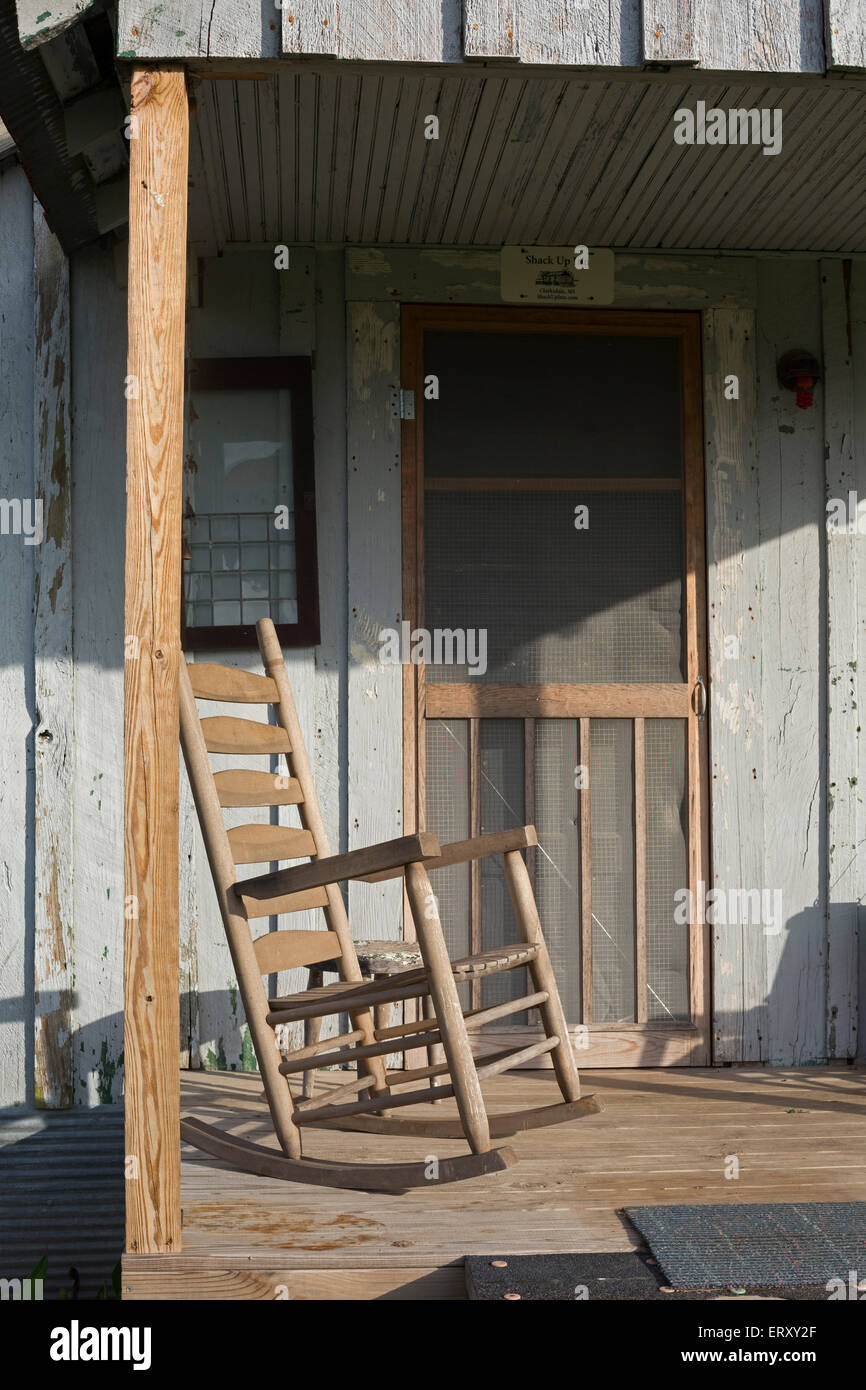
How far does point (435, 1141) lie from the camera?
2.69 m

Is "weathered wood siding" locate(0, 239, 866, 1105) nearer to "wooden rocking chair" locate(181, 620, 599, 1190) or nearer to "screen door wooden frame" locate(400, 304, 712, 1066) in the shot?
"screen door wooden frame" locate(400, 304, 712, 1066)

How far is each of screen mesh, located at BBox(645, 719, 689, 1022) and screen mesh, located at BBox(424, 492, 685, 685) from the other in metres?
0.20

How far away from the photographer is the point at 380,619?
364cm

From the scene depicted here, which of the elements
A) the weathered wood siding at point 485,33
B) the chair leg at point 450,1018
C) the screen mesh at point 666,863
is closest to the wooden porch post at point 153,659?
the weathered wood siding at point 485,33

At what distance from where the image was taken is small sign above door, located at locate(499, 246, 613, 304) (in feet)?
12.2

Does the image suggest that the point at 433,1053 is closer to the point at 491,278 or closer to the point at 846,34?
the point at 491,278

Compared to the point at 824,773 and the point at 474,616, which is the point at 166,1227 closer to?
the point at 474,616

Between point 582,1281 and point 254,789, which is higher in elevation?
point 254,789

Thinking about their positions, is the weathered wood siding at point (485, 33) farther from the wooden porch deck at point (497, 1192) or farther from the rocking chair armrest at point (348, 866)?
the wooden porch deck at point (497, 1192)

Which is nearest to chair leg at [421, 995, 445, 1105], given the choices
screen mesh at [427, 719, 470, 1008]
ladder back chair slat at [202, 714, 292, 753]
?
screen mesh at [427, 719, 470, 1008]

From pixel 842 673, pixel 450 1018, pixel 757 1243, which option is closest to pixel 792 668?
pixel 842 673

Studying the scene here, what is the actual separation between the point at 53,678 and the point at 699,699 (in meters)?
1.79
